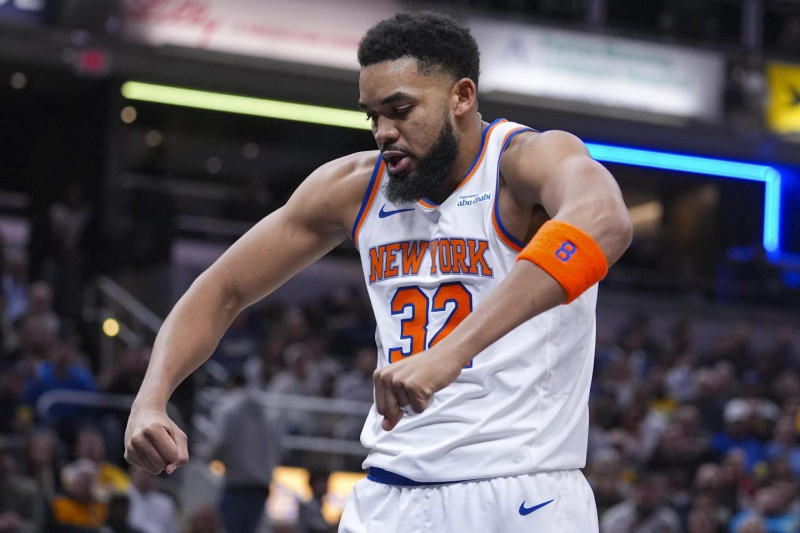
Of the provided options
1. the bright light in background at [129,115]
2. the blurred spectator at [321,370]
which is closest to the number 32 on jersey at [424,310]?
the blurred spectator at [321,370]

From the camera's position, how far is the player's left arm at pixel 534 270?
2391 millimetres

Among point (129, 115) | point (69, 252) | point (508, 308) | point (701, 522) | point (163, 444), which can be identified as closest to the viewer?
point (508, 308)

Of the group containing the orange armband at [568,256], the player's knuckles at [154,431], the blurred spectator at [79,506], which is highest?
the orange armband at [568,256]

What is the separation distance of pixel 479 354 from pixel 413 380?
68 centimetres

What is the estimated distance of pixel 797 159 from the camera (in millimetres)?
16203

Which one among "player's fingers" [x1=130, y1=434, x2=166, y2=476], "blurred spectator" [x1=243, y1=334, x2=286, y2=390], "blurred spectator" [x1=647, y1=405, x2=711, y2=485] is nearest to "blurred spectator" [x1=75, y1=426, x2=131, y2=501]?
"blurred spectator" [x1=243, y1=334, x2=286, y2=390]

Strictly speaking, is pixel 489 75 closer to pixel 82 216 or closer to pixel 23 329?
pixel 82 216

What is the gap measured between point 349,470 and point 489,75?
5.22 m

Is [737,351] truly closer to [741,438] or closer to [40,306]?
[741,438]

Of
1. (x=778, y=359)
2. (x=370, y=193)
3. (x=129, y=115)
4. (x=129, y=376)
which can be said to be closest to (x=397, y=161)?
(x=370, y=193)

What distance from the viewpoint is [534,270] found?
252 centimetres

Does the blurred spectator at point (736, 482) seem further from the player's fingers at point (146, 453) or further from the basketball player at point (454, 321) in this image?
the player's fingers at point (146, 453)

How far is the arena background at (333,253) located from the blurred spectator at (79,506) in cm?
8

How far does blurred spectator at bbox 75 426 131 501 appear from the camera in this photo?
941 cm
